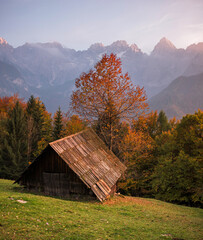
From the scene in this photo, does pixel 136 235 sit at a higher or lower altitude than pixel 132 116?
lower

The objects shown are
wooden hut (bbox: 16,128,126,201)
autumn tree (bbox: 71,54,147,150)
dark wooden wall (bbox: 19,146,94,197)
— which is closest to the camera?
wooden hut (bbox: 16,128,126,201)

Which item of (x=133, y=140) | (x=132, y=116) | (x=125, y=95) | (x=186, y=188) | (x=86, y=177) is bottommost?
(x=186, y=188)

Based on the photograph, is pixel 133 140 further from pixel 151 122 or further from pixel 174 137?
pixel 151 122

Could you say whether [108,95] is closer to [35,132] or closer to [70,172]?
[70,172]

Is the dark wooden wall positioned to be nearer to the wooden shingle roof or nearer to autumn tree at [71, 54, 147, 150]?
the wooden shingle roof

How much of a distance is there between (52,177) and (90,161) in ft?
10.5

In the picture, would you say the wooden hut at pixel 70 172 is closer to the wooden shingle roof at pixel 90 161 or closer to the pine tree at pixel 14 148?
the wooden shingle roof at pixel 90 161

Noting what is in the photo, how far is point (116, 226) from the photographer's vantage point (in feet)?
30.4

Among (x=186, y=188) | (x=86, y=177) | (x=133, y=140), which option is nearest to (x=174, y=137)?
(x=186, y=188)

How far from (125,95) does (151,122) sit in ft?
87.7

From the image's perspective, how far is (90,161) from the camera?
16391mm

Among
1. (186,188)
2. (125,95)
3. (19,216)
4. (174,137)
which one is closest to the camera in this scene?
(19,216)

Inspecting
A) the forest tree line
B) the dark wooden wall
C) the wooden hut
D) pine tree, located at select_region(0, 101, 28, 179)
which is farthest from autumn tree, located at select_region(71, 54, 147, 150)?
pine tree, located at select_region(0, 101, 28, 179)

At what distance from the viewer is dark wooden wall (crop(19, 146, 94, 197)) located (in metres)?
14.5
